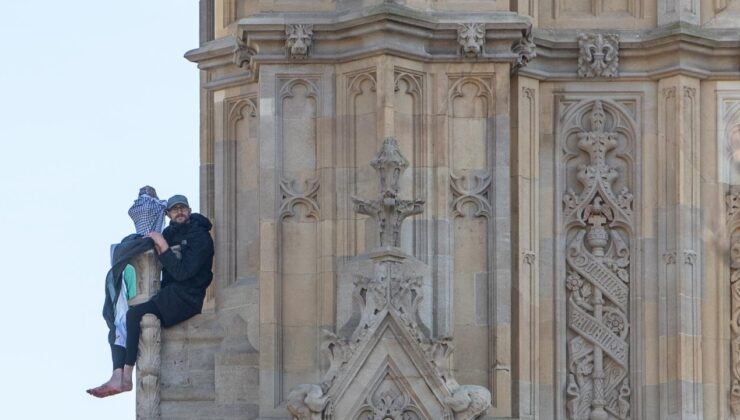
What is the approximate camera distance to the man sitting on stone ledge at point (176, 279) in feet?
149

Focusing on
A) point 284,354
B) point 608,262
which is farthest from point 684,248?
point 284,354

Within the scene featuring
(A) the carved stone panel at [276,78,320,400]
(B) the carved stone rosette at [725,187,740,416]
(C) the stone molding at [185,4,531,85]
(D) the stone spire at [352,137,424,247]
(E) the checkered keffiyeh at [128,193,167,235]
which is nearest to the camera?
(D) the stone spire at [352,137,424,247]

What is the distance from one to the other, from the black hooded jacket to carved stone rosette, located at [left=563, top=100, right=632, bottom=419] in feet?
11.2

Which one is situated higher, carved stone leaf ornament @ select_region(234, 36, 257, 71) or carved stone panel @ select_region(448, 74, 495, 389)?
carved stone leaf ornament @ select_region(234, 36, 257, 71)

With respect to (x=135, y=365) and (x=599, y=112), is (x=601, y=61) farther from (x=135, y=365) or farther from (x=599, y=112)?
(x=135, y=365)

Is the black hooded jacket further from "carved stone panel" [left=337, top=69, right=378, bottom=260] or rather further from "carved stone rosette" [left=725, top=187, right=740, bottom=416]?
"carved stone rosette" [left=725, top=187, right=740, bottom=416]

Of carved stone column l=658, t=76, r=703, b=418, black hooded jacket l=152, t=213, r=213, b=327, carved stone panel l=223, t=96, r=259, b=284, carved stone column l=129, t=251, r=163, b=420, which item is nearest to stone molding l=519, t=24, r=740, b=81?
carved stone column l=658, t=76, r=703, b=418

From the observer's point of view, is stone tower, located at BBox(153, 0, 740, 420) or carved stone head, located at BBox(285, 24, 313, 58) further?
carved stone head, located at BBox(285, 24, 313, 58)

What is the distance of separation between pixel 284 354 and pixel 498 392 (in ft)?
6.51

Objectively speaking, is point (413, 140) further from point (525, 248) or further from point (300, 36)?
point (525, 248)

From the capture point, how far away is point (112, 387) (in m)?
45.5

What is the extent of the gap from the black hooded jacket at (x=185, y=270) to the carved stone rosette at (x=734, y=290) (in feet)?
16.0

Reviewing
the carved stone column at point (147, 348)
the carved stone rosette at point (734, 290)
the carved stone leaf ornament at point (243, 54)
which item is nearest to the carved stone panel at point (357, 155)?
the carved stone leaf ornament at point (243, 54)

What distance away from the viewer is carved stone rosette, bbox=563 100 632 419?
1795 inches
